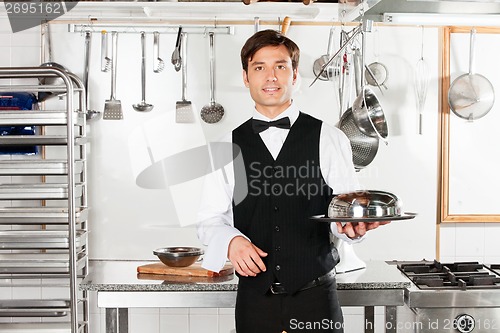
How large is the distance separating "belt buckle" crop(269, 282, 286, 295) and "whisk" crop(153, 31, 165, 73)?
5.81ft

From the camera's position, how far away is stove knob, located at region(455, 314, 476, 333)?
9.13ft

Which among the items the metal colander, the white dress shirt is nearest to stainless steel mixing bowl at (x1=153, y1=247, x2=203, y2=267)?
the white dress shirt

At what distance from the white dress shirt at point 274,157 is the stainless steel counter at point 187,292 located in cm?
39

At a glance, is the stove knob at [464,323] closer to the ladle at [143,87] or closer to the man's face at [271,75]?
the man's face at [271,75]

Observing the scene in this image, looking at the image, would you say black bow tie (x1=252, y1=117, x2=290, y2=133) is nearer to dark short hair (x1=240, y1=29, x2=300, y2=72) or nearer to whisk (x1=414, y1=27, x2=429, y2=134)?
dark short hair (x1=240, y1=29, x2=300, y2=72)

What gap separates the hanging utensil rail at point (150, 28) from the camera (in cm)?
374

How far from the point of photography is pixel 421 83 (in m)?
3.77

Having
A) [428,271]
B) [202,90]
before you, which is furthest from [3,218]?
[428,271]

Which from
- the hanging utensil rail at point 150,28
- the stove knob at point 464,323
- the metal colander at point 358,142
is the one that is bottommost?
the stove knob at point 464,323

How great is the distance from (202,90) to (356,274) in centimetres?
141

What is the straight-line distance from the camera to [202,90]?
3.77 m

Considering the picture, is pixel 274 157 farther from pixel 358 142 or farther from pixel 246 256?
pixel 358 142

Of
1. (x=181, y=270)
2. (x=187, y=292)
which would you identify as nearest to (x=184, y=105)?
(x=181, y=270)

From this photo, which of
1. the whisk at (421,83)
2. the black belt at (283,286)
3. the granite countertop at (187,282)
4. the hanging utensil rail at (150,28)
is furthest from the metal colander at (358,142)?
the black belt at (283,286)
